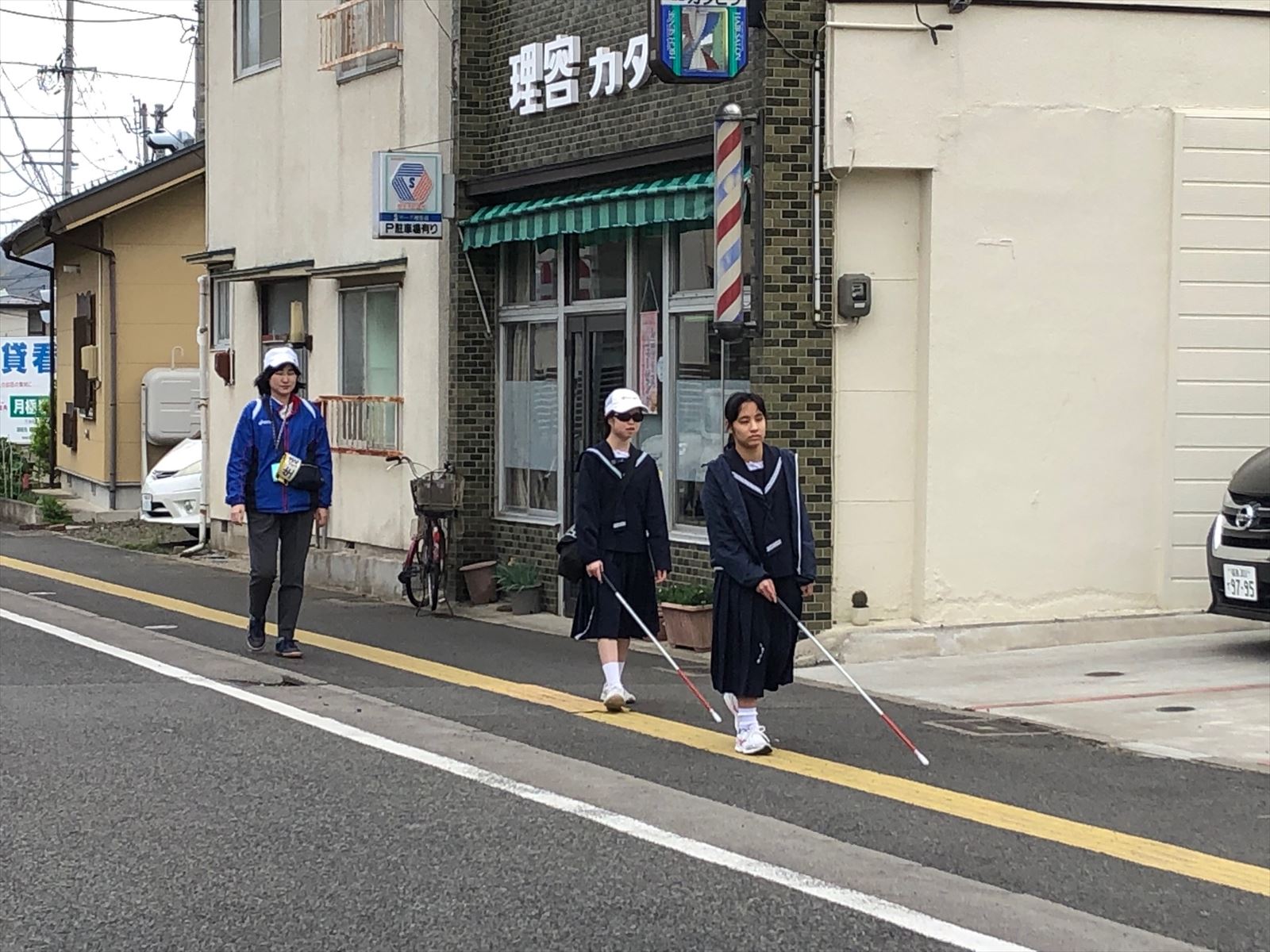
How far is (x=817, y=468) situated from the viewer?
12164mm

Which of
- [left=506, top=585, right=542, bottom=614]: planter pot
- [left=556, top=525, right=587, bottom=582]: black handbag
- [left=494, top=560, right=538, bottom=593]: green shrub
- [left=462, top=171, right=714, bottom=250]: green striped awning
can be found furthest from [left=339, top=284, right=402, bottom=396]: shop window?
[left=556, top=525, right=587, bottom=582]: black handbag

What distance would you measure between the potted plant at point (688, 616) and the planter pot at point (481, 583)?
9.22 feet

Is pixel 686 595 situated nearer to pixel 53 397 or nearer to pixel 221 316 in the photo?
pixel 221 316

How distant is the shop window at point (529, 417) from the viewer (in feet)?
49.2

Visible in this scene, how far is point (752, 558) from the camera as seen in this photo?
844cm

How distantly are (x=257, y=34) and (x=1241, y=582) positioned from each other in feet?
41.2

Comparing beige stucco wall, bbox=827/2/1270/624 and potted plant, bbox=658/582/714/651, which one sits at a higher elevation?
beige stucco wall, bbox=827/2/1270/624

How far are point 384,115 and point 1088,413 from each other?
24.1 feet

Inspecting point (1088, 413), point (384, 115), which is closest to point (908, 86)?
point (1088, 413)

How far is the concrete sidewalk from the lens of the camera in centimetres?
913

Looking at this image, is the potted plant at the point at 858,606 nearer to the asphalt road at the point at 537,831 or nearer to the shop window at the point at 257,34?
the asphalt road at the point at 537,831

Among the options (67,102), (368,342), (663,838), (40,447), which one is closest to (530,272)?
(368,342)

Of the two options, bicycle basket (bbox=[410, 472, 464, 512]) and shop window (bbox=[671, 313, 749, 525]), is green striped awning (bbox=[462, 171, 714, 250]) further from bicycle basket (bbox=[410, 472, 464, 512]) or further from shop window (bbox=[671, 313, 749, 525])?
bicycle basket (bbox=[410, 472, 464, 512])

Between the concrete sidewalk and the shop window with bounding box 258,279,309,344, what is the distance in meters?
8.54
